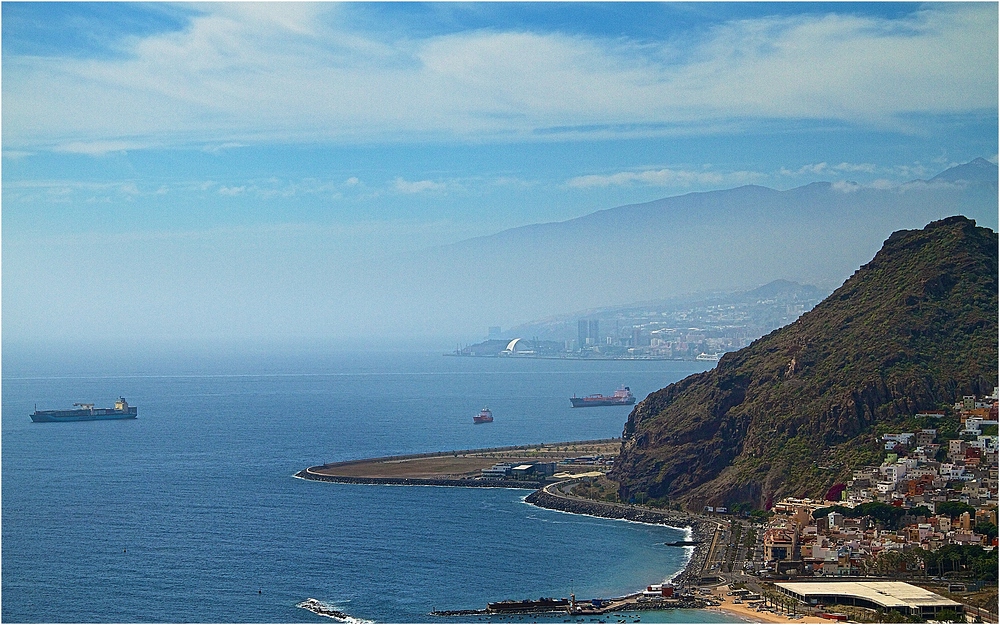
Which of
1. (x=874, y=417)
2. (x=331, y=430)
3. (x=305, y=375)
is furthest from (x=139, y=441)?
(x=305, y=375)

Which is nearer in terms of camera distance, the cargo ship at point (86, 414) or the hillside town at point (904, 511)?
the hillside town at point (904, 511)

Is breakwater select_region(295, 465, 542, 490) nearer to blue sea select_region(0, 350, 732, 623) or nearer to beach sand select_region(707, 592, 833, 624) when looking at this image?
blue sea select_region(0, 350, 732, 623)

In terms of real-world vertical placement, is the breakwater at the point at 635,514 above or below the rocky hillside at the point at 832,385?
below

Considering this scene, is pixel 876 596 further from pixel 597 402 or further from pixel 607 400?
pixel 607 400

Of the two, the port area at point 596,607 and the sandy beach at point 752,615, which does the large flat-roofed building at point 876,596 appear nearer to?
the sandy beach at point 752,615

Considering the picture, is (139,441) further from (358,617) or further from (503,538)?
(358,617)

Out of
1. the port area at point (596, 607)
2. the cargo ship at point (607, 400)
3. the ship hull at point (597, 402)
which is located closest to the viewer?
the port area at point (596, 607)

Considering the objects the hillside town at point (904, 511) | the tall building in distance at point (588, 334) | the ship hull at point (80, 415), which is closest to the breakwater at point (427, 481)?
the hillside town at point (904, 511)

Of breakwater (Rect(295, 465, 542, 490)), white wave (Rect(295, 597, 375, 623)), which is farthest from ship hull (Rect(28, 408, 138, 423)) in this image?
white wave (Rect(295, 597, 375, 623))
